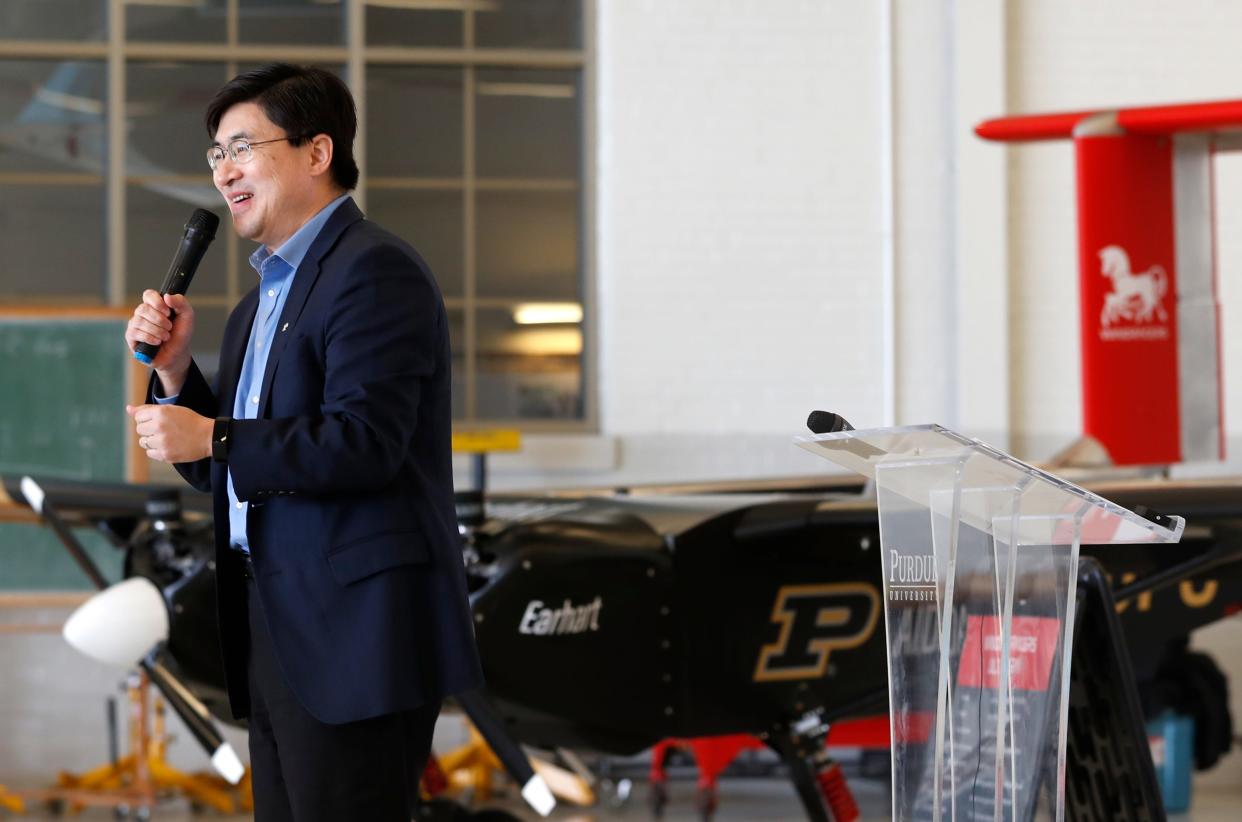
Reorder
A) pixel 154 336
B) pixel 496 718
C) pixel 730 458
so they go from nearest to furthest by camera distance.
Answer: pixel 154 336, pixel 496 718, pixel 730 458

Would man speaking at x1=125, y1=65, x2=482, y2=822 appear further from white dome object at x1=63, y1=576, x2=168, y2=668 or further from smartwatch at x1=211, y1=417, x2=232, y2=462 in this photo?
white dome object at x1=63, y1=576, x2=168, y2=668

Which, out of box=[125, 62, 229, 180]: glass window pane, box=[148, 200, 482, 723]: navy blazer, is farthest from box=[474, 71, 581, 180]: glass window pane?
box=[148, 200, 482, 723]: navy blazer

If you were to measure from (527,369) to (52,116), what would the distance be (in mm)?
2117

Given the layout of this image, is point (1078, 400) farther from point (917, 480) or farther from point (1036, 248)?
point (917, 480)

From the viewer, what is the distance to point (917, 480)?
157 cm

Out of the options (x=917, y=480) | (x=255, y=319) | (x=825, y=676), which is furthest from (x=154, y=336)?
(x=825, y=676)

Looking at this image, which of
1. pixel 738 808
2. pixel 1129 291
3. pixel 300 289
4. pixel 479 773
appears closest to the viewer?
pixel 300 289

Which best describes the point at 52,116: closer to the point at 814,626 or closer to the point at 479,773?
the point at 479,773

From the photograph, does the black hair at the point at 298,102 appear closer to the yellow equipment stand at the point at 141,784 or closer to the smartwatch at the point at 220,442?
the smartwatch at the point at 220,442

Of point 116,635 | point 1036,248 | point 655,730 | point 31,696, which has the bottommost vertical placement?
point 31,696

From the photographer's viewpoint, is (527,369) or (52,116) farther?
(527,369)

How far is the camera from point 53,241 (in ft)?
19.1

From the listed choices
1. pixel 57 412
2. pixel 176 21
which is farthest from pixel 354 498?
pixel 176 21

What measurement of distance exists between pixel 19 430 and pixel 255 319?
13.3 feet
